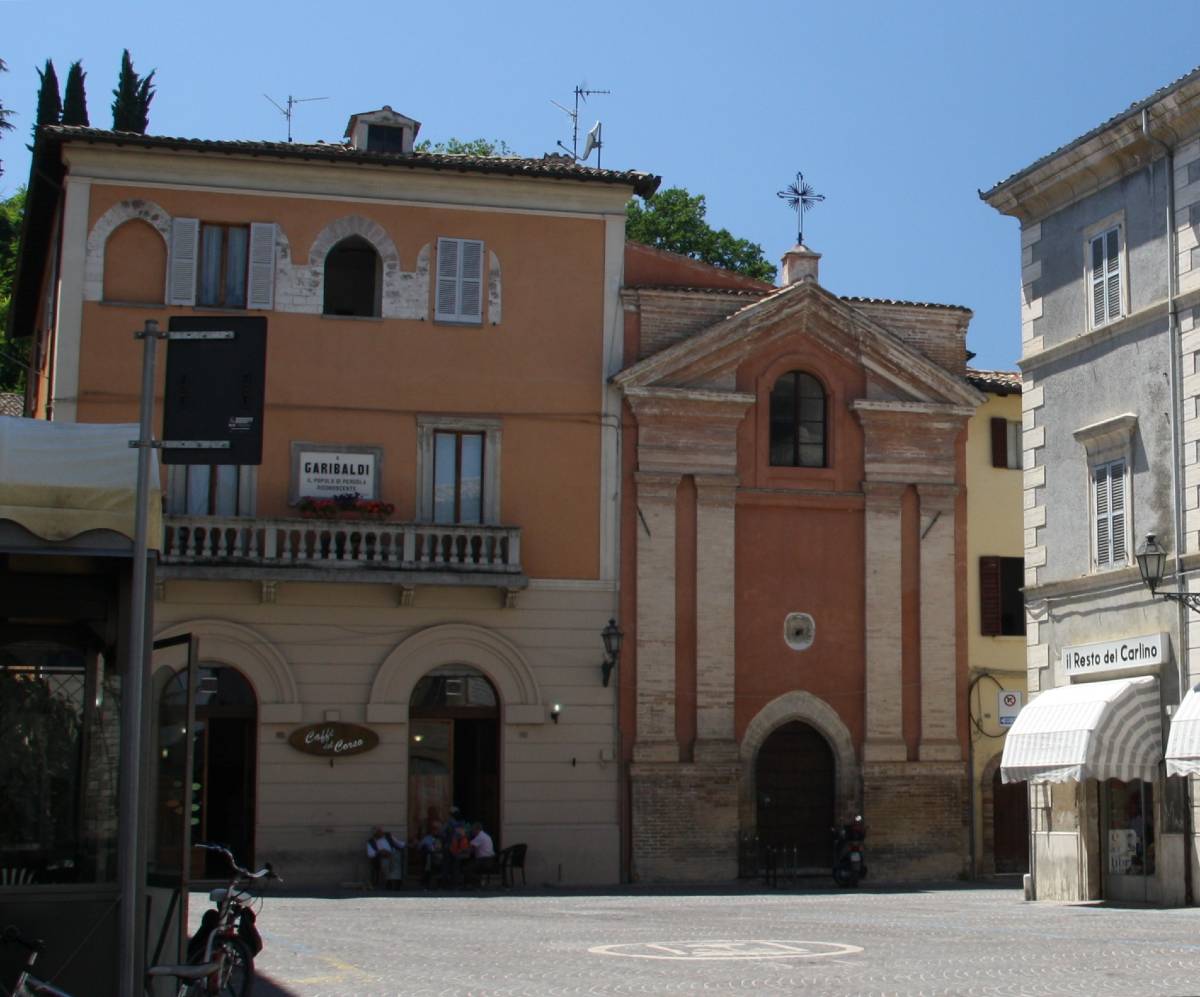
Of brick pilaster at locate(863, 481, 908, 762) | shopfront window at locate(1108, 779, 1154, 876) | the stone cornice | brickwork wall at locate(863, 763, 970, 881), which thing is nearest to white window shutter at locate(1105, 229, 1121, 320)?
the stone cornice

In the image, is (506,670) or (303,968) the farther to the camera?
(506,670)

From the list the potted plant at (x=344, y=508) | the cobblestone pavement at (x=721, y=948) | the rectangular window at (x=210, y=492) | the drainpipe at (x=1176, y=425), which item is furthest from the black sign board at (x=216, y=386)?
the rectangular window at (x=210, y=492)

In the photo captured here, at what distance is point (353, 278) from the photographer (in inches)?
1344

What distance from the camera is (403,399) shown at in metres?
33.3

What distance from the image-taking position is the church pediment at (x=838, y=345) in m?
34.8

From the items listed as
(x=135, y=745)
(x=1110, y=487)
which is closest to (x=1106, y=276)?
(x=1110, y=487)

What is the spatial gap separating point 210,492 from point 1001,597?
49.2 feet

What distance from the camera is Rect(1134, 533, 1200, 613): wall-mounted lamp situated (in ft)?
→ 76.4

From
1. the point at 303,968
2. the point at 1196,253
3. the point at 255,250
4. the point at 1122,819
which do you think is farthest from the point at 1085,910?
the point at 255,250

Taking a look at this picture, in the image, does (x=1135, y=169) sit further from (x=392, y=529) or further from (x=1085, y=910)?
(x=392, y=529)

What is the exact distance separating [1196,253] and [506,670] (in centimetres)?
1398

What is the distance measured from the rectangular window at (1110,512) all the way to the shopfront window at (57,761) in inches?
678

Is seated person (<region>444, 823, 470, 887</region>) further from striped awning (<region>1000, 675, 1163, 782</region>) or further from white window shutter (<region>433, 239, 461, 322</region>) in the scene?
striped awning (<region>1000, 675, 1163, 782</region>)

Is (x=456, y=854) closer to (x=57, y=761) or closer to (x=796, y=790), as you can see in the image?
(x=796, y=790)
